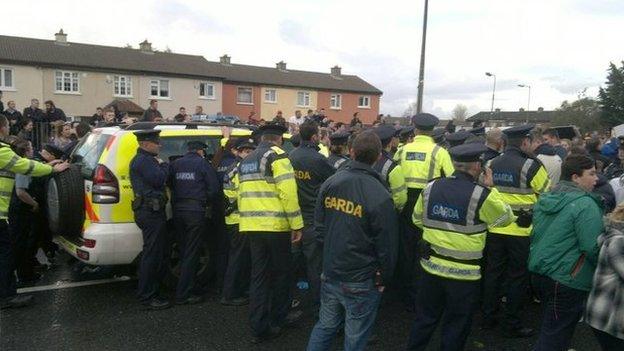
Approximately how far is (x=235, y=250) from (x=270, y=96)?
1653 inches

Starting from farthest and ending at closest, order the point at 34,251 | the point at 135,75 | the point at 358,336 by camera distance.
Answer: the point at 135,75, the point at 34,251, the point at 358,336

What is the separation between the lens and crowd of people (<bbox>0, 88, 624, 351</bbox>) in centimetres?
366

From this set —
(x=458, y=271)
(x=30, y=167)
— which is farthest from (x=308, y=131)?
(x=30, y=167)

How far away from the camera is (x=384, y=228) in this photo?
3.57 m

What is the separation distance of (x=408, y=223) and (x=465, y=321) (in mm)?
2138

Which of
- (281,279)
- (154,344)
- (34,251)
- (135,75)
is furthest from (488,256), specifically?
(135,75)

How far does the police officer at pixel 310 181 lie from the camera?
17.2ft

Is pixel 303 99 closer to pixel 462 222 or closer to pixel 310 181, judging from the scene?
pixel 310 181

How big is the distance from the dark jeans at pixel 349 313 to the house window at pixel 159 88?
39606 mm

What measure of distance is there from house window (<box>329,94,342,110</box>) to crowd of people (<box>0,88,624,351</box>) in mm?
43007

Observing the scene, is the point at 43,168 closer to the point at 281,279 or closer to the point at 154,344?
the point at 154,344

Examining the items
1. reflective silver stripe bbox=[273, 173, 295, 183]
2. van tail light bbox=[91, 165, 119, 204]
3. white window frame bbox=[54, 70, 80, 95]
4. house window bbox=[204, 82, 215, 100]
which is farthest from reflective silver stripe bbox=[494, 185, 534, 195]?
house window bbox=[204, 82, 215, 100]

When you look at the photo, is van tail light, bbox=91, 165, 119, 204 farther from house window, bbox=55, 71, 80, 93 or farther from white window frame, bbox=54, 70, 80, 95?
house window, bbox=55, 71, 80, 93

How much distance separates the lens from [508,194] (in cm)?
521
